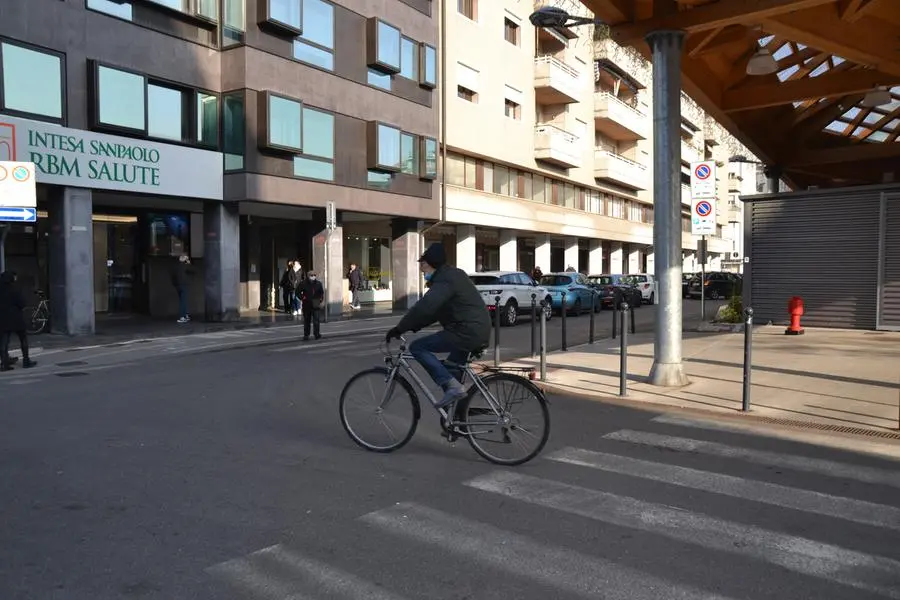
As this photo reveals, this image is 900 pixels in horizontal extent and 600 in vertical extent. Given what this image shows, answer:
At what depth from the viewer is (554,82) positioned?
116 feet

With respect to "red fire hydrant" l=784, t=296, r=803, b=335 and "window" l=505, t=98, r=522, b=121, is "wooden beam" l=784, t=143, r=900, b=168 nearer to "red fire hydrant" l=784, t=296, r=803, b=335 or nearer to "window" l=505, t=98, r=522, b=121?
"red fire hydrant" l=784, t=296, r=803, b=335

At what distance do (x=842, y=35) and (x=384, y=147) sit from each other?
1616 cm

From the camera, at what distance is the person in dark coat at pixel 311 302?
1681cm

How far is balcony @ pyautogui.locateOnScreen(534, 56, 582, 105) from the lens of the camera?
35250mm

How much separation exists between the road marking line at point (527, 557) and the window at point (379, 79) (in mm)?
21801

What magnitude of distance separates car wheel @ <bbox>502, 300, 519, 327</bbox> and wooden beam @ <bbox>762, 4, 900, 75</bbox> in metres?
10.8

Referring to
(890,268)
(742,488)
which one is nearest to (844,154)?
(890,268)

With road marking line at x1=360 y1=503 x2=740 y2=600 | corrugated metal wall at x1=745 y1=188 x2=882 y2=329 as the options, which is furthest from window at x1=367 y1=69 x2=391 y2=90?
road marking line at x1=360 y1=503 x2=740 y2=600

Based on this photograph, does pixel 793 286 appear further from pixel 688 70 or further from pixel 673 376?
pixel 673 376

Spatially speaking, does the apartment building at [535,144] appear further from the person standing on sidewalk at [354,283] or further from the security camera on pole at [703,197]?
the security camera on pole at [703,197]

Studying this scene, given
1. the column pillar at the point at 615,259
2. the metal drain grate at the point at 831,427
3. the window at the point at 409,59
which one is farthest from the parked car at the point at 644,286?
the metal drain grate at the point at 831,427

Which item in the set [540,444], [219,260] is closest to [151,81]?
[219,260]

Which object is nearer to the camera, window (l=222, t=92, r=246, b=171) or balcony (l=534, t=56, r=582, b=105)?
window (l=222, t=92, r=246, b=171)

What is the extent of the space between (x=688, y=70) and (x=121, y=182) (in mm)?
13365
